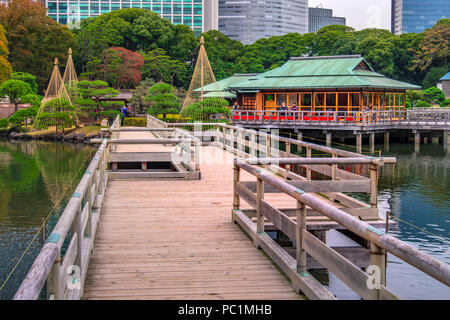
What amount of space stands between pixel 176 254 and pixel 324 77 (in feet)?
122

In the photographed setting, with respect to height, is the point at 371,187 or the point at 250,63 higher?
the point at 250,63

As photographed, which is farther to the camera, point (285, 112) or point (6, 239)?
point (285, 112)

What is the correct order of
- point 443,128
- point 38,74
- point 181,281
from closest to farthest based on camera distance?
point 181,281 < point 443,128 < point 38,74

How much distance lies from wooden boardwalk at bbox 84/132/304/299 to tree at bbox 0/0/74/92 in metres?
55.5

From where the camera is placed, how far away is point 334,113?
122ft

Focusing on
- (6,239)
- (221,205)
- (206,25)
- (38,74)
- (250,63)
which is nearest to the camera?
(221,205)

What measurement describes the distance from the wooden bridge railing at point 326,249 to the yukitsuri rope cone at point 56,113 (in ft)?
126

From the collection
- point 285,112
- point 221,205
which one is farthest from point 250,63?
point 221,205

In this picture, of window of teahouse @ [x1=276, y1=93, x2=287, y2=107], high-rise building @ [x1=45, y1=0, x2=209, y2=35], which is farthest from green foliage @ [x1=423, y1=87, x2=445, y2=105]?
high-rise building @ [x1=45, y1=0, x2=209, y2=35]

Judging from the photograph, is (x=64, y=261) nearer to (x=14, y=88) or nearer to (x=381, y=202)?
(x=381, y=202)

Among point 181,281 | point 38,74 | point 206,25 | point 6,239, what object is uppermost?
point 206,25

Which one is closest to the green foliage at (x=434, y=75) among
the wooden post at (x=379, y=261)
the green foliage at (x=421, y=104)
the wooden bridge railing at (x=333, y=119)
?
the green foliage at (x=421, y=104)
